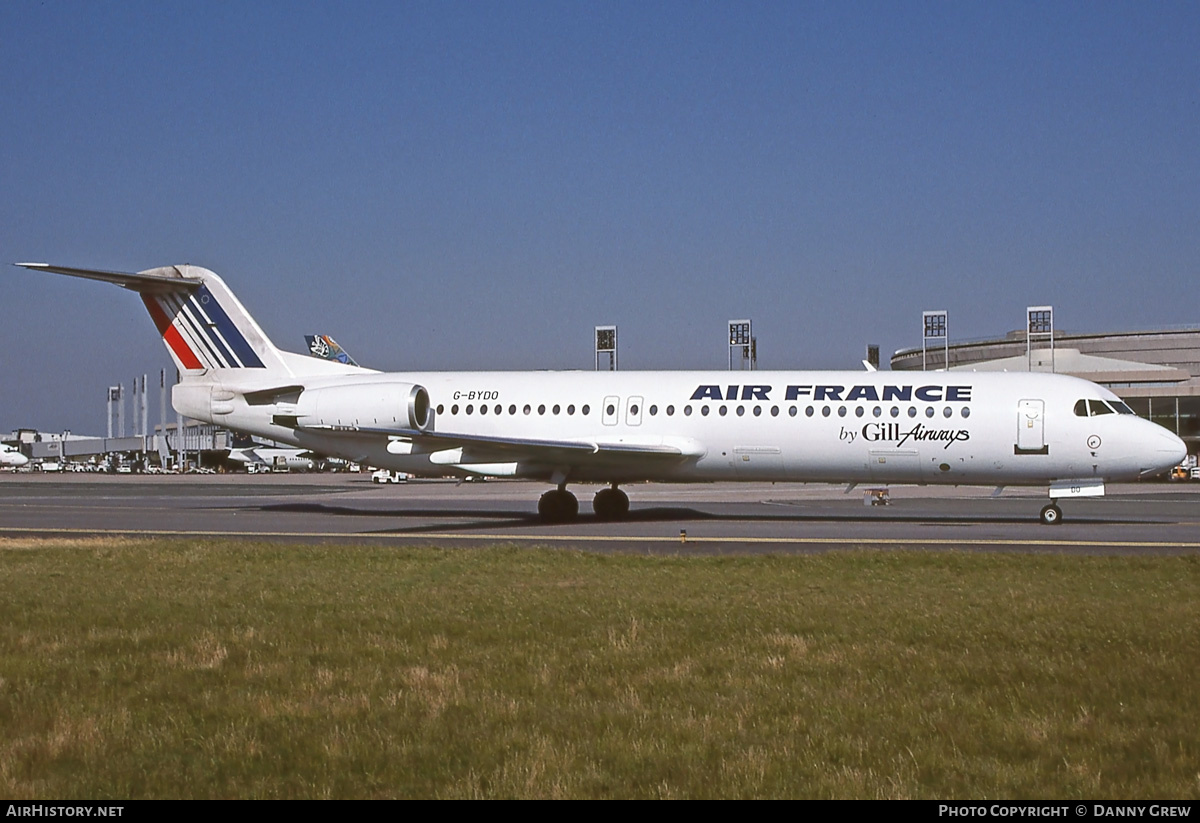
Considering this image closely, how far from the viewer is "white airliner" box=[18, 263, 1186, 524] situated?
2603 centimetres

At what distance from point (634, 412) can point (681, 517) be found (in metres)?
2.98

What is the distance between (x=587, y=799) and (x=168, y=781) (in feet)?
7.69

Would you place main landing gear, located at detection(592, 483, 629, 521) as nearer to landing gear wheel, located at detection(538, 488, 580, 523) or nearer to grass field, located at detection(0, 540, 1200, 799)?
landing gear wheel, located at detection(538, 488, 580, 523)

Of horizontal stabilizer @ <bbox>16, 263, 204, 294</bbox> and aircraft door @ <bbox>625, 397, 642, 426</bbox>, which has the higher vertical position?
horizontal stabilizer @ <bbox>16, 263, 204, 294</bbox>

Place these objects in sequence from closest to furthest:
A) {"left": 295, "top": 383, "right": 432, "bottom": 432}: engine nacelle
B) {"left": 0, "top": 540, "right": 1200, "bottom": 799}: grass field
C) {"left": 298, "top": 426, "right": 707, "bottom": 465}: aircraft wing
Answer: {"left": 0, "top": 540, "right": 1200, "bottom": 799}: grass field → {"left": 298, "top": 426, "right": 707, "bottom": 465}: aircraft wing → {"left": 295, "top": 383, "right": 432, "bottom": 432}: engine nacelle

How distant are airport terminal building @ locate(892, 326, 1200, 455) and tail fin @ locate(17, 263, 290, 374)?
215 feet

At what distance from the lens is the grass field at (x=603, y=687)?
6.28 metres

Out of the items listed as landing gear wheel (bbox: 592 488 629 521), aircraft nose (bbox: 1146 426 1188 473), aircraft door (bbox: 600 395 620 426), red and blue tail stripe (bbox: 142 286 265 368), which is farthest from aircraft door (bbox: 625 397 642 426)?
aircraft nose (bbox: 1146 426 1188 473)

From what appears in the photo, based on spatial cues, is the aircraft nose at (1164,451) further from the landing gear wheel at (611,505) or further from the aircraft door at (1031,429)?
the landing gear wheel at (611,505)

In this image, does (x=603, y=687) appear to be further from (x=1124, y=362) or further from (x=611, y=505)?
(x=1124, y=362)

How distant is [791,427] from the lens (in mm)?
27094

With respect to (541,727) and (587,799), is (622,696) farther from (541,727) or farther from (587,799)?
(587,799)

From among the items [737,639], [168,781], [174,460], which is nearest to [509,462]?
[737,639]

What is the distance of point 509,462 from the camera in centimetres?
2773
